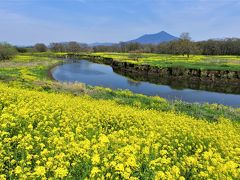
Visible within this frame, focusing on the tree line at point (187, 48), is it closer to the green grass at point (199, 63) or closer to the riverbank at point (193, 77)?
the green grass at point (199, 63)

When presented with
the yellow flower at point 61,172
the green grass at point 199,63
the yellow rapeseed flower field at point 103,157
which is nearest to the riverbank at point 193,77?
the green grass at point 199,63

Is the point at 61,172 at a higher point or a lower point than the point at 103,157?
higher

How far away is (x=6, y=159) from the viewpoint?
555cm

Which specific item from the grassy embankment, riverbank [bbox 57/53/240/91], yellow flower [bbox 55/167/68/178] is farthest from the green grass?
yellow flower [bbox 55/167/68/178]

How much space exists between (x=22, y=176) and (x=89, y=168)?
1.20 m

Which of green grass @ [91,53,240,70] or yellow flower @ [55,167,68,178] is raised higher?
yellow flower @ [55,167,68,178]

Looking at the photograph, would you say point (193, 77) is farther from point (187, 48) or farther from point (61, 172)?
point (61, 172)

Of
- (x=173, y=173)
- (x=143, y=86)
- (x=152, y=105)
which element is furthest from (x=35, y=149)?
(x=143, y=86)

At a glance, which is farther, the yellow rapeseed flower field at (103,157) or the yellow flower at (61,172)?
the yellow rapeseed flower field at (103,157)

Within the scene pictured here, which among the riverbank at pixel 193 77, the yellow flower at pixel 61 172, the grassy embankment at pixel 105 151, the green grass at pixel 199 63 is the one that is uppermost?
the yellow flower at pixel 61 172

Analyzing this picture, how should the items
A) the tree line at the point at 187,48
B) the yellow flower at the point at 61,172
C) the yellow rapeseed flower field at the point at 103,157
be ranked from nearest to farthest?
the yellow flower at the point at 61,172 → the yellow rapeseed flower field at the point at 103,157 → the tree line at the point at 187,48

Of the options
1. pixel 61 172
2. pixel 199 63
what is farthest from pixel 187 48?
pixel 61 172

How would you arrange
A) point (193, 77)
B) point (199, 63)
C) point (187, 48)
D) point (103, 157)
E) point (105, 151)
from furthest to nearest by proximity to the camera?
point (187, 48), point (199, 63), point (193, 77), point (105, 151), point (103, 157)

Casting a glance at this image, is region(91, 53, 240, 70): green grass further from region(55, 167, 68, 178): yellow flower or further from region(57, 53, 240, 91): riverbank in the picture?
region(55, 167, 68, 178): yellow flower
